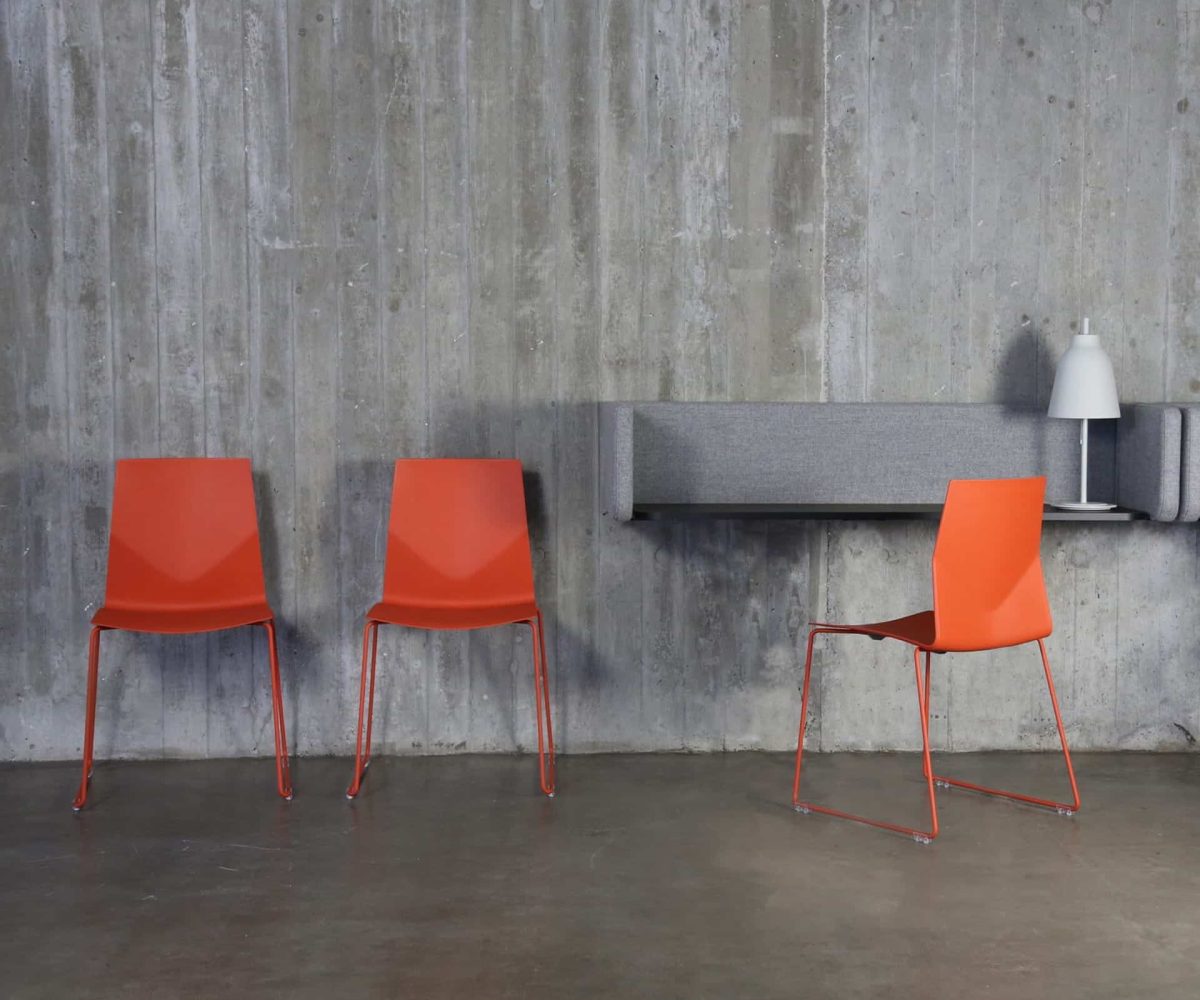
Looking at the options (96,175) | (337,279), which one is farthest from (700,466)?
(96,175)

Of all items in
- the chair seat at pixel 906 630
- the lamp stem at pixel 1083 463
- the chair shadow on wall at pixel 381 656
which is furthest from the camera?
the chair shadow on wall at pixel 381 656

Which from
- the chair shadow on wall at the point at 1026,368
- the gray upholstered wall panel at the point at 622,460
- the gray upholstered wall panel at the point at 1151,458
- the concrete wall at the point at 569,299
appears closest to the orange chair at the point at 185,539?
the concrete wall at the point at 569,299

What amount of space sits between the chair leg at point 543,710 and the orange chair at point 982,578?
75cm

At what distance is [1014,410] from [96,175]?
108 inches

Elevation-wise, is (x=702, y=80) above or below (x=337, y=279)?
above

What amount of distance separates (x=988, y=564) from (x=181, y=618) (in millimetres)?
2063

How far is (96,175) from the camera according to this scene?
11.7ft

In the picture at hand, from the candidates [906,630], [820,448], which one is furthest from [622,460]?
[906,630]

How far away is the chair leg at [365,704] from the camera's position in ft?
10.8

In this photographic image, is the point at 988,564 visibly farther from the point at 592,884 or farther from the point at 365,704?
the point at 365,704

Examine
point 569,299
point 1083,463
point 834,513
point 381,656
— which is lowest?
point 381,656

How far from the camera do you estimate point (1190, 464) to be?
3.30 metres

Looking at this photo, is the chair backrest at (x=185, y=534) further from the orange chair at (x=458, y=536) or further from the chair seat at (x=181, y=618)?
the orange chair at (x=458, y=536)

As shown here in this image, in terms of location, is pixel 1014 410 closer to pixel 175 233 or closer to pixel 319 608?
pixel 319 608
